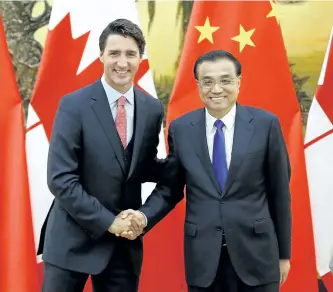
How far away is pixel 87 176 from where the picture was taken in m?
1.69

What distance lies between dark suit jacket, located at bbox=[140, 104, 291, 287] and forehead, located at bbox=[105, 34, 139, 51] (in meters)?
0.31

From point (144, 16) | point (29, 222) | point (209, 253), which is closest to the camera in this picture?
point (209, 253)

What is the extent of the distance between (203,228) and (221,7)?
51.9 inches

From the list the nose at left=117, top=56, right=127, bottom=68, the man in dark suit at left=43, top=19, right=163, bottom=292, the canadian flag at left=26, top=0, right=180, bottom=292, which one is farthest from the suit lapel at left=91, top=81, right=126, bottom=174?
the canadian flag at left=26, top=0, right=180, bottom=292

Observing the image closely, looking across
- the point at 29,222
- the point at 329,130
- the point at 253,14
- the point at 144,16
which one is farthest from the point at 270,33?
the point at 29,222

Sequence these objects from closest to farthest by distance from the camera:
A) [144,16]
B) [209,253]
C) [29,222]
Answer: [209,253] → [29,222] → [144,16]

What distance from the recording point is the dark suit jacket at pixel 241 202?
1639 millimetres

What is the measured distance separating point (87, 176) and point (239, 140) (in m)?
0.51

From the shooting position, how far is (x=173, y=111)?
2570 millimetres

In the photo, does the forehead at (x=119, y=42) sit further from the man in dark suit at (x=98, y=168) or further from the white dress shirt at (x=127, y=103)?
the white dress shirt at (x=127, y=103)

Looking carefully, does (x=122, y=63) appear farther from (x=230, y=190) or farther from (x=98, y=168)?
(x=230, y=190)

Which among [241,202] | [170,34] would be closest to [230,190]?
[241,202]

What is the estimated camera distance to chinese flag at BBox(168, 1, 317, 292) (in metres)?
2.53

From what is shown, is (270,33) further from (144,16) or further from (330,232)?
(330,232)
